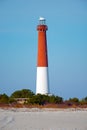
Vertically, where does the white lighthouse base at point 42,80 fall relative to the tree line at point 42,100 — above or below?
above

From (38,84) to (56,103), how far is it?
1925 millimetres

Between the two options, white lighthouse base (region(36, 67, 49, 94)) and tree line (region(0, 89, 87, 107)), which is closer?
tree line (region(0, 89, 87, 107))

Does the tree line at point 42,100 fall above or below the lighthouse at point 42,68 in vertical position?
below

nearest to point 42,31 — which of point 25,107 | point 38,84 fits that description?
point 38,84

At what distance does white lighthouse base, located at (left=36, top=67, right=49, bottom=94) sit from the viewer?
103ft

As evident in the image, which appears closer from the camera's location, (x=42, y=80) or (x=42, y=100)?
(x=42, y=100)

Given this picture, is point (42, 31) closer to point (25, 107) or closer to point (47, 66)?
point (47, 66)

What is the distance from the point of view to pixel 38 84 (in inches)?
1246

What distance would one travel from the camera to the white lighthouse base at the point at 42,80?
31500 mm

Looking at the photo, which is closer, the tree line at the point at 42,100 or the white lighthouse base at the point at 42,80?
the tree line at the point at 42,100

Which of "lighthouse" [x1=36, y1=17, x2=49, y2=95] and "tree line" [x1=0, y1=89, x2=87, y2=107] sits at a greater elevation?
"lighthouse" [x1=36, y1=17, x2=49, y2=95]

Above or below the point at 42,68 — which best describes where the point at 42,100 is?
below

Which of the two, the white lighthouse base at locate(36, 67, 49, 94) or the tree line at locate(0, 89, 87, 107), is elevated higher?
the white lighthouse base at locate(36, 67, 49, 94)

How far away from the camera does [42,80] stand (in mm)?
31516
